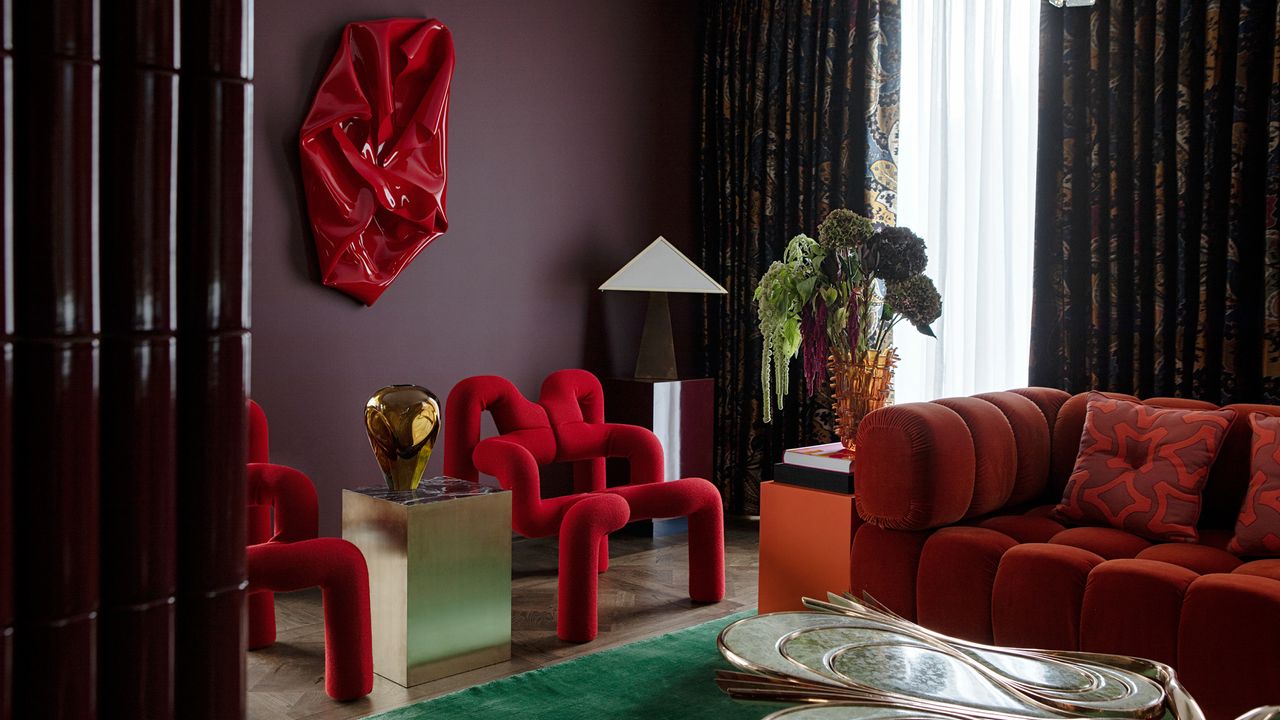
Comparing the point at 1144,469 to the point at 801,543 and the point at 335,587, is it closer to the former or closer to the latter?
the point at 801,543

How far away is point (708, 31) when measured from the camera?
17.1ft

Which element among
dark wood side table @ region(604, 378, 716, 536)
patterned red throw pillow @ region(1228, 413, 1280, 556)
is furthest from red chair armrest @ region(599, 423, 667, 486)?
patterned red throw pillow @ region(1228, 413, 1280, 556)

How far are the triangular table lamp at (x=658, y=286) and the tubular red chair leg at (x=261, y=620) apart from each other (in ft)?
6.48

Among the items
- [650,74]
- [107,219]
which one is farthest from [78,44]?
[650,74]

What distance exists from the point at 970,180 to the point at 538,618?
247 centimetres

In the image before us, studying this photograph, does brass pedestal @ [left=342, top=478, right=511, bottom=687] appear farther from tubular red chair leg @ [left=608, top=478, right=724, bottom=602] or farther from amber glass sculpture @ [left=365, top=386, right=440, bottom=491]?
tubular red chair leg @ [left=608, top=478, right=724, bottom=602]

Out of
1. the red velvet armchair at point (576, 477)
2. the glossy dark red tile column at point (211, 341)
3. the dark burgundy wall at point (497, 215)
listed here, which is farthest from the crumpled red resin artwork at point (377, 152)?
the glossy dark red tile column at point (211, 341)

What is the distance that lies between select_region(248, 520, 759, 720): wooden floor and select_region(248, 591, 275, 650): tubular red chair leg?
31mm

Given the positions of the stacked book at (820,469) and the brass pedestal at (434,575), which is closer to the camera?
the brass pedestal at (434,575)

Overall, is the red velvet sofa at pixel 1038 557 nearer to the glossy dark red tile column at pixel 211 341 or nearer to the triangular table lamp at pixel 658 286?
the triangular table lamp at pixel 658 286

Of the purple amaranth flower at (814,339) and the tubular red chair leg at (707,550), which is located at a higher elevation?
the purple amaranth flower at (814,339)

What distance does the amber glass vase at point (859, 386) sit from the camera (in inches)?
129

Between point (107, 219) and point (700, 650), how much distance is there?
2.36 meters

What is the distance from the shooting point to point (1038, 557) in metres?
2.60
